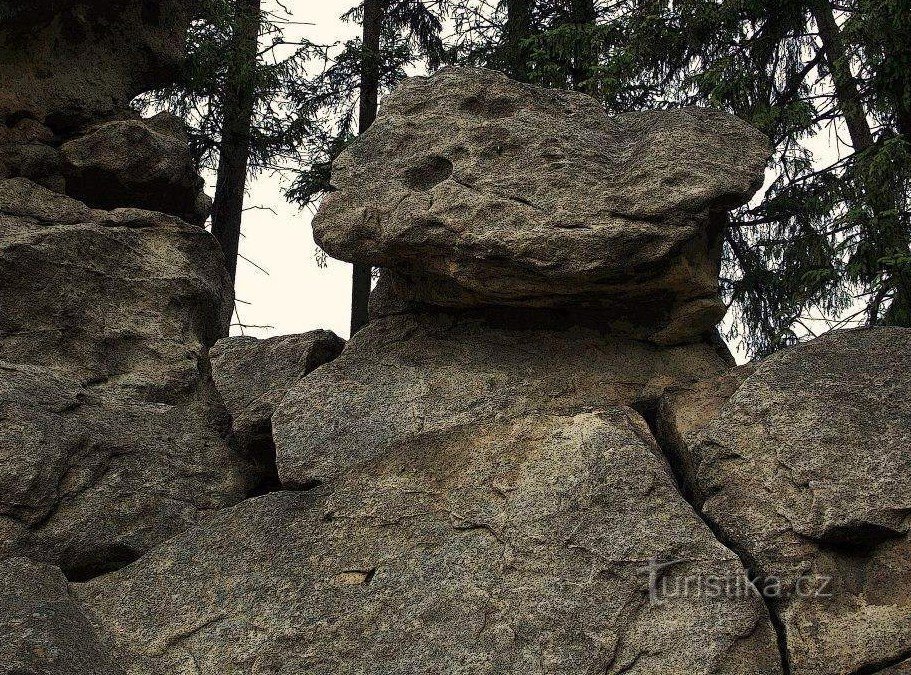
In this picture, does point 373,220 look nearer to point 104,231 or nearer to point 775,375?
point 104,231

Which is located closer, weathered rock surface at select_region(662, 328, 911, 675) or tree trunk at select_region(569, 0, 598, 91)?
weathered rock surface at select_region(662, 328, 911, 675)

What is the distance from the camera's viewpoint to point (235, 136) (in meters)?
11.7

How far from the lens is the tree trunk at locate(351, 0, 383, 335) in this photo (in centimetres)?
1182

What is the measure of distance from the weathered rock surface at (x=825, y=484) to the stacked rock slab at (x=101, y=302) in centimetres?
286

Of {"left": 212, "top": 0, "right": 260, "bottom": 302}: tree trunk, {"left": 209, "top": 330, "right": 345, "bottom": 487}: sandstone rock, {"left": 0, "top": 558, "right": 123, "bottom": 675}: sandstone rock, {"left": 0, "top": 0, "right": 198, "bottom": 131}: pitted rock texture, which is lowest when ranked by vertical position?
{"left": 0, "top": 558, "right": 123, "bottom": 675}: sandstone rock

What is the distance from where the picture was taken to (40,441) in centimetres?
511

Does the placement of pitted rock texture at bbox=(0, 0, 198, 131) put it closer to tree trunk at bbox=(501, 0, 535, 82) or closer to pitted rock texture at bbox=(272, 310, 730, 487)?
pitted rock texture at bbox=(272, 310, 730, 487)

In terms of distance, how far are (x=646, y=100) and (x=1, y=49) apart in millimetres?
7223

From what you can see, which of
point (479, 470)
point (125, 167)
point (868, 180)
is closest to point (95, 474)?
point (479, 470)

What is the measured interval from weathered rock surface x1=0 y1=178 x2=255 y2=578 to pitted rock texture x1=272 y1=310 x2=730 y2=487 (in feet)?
2.24

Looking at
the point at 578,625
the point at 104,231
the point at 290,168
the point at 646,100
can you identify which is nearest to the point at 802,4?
the point at 646,100

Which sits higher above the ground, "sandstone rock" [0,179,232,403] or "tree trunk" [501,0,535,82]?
"tree trunk" [501,0,535,82]

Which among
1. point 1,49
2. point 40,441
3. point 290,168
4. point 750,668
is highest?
point 290,168

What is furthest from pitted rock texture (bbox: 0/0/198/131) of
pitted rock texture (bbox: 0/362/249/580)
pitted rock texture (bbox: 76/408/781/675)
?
pitted rock texture (bbox: 76/408/781/675)
